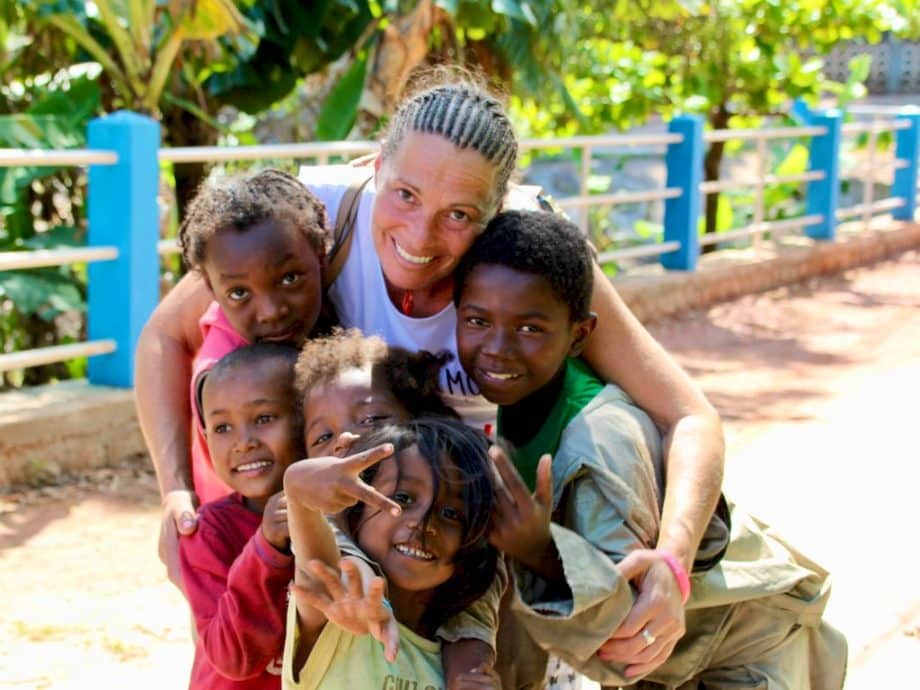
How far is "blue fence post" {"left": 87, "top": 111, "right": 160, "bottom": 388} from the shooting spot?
17.7ft

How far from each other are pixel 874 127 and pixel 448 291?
10.3 meters

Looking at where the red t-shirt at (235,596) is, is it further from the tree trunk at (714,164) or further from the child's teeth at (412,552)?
the tree trunk at (714,164)

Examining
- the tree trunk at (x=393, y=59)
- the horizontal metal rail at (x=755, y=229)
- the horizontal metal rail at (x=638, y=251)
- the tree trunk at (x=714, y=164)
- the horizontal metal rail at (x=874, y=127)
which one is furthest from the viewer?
Result: the horizontal metal rail at (x=874, y=127)

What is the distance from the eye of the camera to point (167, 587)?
421 centimetres

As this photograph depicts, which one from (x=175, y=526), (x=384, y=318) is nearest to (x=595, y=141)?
(x=384, y=318)

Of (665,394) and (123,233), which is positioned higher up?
(665,394)

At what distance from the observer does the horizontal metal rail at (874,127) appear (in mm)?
11476

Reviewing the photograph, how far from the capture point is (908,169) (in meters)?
13.0

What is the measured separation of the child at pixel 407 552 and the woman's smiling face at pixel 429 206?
0.35 metres

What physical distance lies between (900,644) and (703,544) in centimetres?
180

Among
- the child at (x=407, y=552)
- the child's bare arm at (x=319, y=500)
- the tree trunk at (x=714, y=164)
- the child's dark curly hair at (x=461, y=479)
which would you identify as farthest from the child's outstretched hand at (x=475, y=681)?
the tree trunk at (x=714, y=164)

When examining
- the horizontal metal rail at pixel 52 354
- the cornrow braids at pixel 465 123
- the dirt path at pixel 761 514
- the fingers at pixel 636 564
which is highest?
the cornrow braids at pixel 465 123

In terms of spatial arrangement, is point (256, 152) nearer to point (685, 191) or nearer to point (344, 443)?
point (685, 191)

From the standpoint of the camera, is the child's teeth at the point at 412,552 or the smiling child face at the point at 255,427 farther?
the smiling child face at the point at 255,427
